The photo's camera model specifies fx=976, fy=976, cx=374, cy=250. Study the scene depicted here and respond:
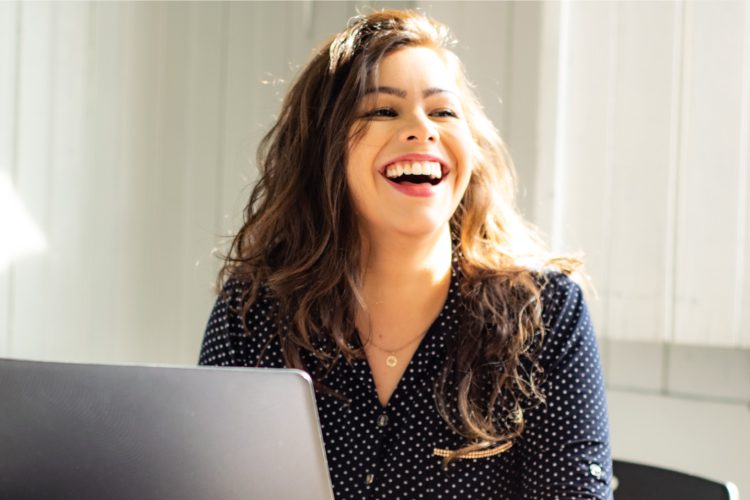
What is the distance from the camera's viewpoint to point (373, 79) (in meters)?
1.49

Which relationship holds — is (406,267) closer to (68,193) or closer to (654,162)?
(654,162)

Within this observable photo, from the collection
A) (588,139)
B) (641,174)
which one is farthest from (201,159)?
(641,174)

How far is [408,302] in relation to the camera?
1543mm

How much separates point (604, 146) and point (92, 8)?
1.34 m

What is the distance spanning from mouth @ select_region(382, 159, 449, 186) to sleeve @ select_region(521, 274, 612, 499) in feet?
0.84

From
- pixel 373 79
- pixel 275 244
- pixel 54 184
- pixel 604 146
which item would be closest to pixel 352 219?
pixel 275 244

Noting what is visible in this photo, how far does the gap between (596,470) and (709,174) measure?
0.86m

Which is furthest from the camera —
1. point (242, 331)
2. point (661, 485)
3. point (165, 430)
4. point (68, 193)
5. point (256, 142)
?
point (256, 142)

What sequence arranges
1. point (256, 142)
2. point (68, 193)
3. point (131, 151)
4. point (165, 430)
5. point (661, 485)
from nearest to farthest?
1. point (165, 430)
2. point (661, 485)
3. point (68, 193)
4. point (131, 151)
5. point (256, 142)

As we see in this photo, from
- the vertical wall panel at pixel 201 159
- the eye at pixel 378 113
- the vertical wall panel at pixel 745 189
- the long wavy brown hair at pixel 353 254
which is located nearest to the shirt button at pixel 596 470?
the long wavy brown hair at pixel 353 254

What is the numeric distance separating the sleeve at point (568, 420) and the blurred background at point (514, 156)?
63 centimetres

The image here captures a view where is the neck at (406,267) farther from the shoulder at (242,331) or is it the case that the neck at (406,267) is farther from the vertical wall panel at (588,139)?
the vertical wall panel at (588,139)

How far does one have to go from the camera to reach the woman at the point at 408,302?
142cm

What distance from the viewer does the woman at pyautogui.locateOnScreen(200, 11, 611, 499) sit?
142cm
